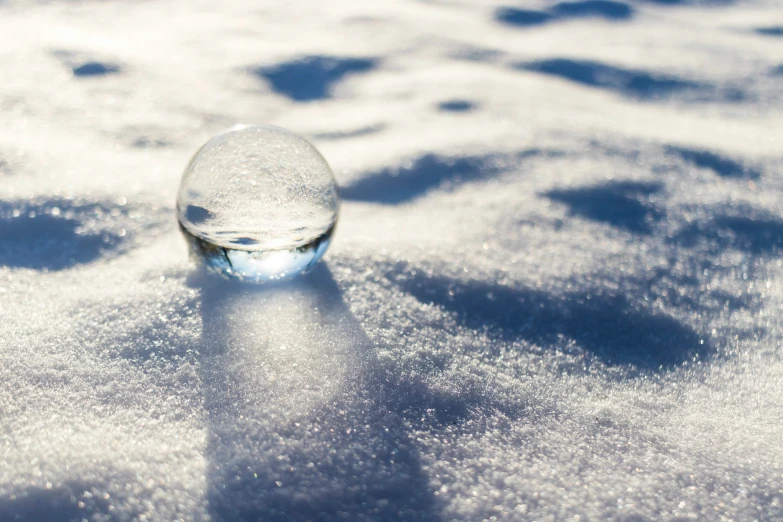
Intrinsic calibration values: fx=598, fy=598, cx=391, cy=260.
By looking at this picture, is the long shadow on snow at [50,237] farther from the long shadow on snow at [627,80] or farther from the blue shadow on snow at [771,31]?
the blue shadow on snow at [771,31]

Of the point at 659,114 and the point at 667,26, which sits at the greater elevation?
the point at 667,26

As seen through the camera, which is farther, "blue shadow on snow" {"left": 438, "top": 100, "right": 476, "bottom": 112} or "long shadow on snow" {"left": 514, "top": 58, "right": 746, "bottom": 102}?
"long shadow on snow" {"left": 514, "top": 58, "right": 746, "bottom": 102}

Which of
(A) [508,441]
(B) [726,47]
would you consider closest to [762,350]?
(A) [508,441]

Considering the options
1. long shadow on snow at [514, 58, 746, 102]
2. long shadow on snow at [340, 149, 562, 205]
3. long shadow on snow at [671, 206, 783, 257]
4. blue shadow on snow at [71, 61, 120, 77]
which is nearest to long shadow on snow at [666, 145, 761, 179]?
long shadow on snow at [671, 206, 783, 257]

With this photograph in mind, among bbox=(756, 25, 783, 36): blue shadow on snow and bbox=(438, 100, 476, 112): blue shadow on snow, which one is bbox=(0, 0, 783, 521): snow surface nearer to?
bbox=(438, 100, 476, 112): blue shadow on snow

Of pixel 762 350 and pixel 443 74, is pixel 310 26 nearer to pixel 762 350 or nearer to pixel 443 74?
pixel 443 74

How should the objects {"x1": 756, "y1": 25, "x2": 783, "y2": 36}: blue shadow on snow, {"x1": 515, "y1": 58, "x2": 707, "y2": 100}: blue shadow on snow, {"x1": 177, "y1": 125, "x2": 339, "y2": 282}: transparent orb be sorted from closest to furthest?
{"x1": 177, "y1": 125, "x2": 339, "y2": 282}: transparent orb, {"x1": 515, "y1": 58, "x2": 707, "y2": 100}: blue shadow on snow, {"x1": 756, "y1": 25, "x2": 783, "y2": 36}: blue shadow on snow
